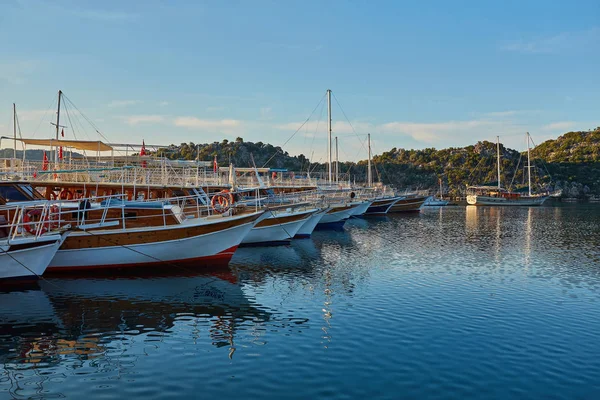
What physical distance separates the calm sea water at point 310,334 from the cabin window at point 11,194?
5374 millimetres

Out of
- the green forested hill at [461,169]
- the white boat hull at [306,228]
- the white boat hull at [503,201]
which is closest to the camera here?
the white boat hull at [306,228]

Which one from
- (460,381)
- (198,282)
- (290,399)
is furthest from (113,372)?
(198,282)

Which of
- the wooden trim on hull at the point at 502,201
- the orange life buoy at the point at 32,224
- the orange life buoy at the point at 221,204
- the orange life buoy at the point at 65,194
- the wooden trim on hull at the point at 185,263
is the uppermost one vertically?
the orange life buoy at the point at 65,194

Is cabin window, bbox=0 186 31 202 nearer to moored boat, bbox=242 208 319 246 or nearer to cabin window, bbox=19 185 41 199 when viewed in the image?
cabin window, bbox=19 185 41 199

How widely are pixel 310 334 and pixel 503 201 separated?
110 metres

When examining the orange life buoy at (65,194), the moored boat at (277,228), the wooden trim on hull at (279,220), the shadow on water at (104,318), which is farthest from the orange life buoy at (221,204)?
the orange life buoy at (65,194)

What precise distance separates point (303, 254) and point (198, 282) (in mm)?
11118

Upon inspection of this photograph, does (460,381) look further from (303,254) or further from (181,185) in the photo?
(181,185)

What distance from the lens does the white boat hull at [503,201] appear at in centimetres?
11100

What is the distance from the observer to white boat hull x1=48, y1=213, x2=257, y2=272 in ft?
75.5

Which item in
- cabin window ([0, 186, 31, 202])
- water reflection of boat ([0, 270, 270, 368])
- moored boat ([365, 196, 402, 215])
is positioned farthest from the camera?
moored boat ([365, 196, 402, 215])

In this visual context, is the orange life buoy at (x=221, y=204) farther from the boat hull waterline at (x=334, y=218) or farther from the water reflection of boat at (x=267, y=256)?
the boat hull waterline at (x=334, y=218)

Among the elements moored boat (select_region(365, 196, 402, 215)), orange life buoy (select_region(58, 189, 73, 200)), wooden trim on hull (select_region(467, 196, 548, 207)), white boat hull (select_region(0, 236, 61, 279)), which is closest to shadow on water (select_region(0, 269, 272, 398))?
white boat hull (select_region(0, 236, 61, 279))

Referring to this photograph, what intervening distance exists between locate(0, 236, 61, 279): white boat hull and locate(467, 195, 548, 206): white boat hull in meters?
108
